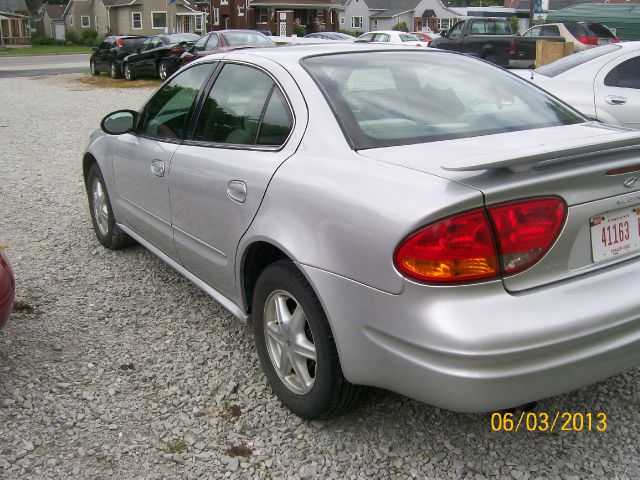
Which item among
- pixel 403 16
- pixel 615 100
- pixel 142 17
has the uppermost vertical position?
pixel 403 16

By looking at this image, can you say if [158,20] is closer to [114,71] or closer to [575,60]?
[114,71]

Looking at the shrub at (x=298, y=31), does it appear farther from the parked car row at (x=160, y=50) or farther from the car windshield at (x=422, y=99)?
the car windshield at (x=422, y=99)

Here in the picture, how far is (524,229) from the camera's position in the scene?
230 centimetres

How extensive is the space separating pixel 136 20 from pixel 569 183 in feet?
219

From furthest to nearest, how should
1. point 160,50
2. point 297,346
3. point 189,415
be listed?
point 160,50, point 189,415, point 297,346

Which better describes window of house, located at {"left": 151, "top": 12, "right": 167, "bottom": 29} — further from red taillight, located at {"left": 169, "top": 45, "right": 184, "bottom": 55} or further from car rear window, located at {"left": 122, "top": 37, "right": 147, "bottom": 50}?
red taillight, located at {"left": 169, "top": 45, "right": 184, "bottom": 55}

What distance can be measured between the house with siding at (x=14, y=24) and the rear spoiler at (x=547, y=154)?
7791 centimetres

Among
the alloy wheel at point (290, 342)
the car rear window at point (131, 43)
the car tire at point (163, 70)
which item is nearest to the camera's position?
the alloy wheel at point (290, 342)

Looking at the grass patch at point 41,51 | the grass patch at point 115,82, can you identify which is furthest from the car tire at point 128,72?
the grass patch at point 41,51

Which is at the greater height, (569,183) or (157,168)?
(569,183)

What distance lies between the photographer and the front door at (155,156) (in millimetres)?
3921

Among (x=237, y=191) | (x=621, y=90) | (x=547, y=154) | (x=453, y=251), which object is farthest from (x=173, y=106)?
(x=621, y=90)

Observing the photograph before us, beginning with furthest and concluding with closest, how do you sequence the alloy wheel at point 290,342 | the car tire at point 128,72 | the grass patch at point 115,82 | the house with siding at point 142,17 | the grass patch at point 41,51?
1. the house with siding at point 142,17
2. the grass patch at point 41,51
3. the car tire at point 128,72
4. the grass patch at point 115,82
5. the alloy wheel at point 290,342
